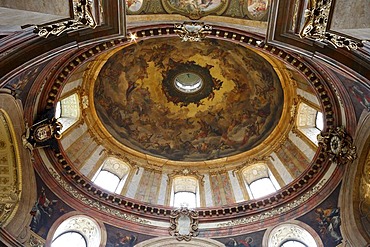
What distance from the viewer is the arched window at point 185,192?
1853cm

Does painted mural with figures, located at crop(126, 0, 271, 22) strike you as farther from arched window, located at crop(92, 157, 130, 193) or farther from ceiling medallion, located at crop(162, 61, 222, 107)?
ceiling medallion, located at crop(162, 61, 222, 107)

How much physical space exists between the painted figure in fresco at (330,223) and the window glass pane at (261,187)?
11.0 ft

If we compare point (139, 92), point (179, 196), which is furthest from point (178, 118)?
point (179, 196)

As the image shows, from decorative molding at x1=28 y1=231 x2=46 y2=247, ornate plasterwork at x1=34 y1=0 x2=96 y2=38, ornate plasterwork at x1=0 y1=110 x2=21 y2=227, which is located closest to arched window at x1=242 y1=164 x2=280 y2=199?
decorative molding at x1=28 y1=231 x2=46 y2=247

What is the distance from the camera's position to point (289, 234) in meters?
15.6

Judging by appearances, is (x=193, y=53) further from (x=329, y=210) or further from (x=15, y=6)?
(x=15, y=6)

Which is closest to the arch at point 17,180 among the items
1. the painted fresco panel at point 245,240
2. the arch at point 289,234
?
the painted fresco panel at point 245,240

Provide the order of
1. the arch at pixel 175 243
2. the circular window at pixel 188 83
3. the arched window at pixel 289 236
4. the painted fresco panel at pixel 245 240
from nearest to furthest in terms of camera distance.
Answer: the arched window at pixel 289 236, the painted fresco panel at pixel 245 240, the arch at pixel 175 243, the circular window at pixel 188 83

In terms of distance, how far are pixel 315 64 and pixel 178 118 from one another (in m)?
11.9

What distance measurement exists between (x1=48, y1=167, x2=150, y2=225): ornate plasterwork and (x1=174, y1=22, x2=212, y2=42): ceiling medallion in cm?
784

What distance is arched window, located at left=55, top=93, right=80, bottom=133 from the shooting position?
18453mm

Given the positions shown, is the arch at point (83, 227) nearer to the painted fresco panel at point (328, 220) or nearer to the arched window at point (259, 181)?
the arched window at point (259, 181)

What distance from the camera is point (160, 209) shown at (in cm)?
1703

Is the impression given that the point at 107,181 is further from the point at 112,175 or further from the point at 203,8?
the point at 203,8
